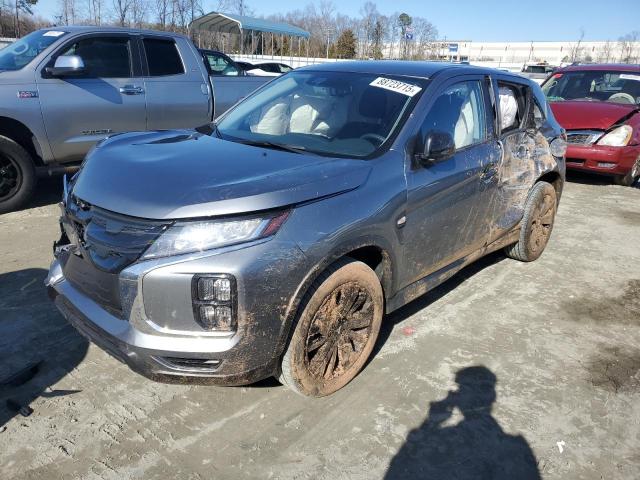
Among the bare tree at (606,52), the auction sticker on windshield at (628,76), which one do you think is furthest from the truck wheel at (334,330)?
the bare tree at (606,52)

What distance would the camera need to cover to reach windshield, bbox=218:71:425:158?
126 inches

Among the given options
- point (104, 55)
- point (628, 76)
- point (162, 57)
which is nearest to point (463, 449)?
point (104, 55)

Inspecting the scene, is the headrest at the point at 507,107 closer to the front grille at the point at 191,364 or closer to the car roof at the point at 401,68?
the car roof at the point at 401,68

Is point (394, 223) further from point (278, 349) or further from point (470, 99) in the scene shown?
point (470, 99)

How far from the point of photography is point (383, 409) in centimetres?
285

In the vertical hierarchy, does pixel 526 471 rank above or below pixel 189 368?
below

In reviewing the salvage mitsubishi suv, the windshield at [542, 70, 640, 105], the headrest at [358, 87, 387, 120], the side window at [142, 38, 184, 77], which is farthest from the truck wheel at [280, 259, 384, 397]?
the windshield at [542, 70, 640, 105]

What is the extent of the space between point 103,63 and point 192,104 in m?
1.12

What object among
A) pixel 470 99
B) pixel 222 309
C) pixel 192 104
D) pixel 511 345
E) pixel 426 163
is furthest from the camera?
pixel 192 104

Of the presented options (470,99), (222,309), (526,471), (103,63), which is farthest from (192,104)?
(526,471)

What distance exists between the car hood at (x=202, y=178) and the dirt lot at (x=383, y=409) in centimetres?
109

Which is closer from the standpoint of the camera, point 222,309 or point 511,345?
point 222,309

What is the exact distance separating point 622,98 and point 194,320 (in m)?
8.78

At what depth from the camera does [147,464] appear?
2389mm
